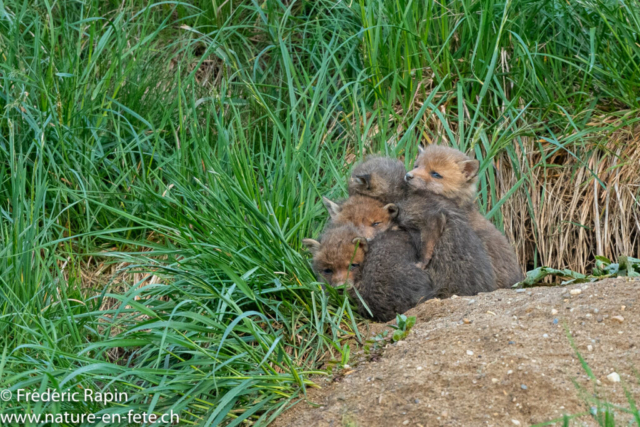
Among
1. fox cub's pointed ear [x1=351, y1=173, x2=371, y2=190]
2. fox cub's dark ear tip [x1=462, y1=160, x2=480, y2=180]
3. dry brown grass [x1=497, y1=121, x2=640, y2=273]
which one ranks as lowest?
dry brown grass [x1=497, y1=121, x2=640, y2=273]

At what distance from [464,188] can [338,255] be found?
4.12 feet

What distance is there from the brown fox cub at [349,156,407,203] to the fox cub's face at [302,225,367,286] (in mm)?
593

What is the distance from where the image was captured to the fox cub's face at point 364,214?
4.96 meters

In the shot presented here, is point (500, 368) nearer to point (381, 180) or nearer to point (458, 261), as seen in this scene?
point (458, 261)

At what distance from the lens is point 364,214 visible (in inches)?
197

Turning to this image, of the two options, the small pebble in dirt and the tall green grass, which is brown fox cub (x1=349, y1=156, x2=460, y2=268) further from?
the small pebble in dirt

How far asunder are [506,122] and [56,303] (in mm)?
3786

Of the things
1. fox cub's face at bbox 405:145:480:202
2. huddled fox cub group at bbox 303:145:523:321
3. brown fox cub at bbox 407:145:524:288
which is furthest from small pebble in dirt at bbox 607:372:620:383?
fox cub's face at bbox 405:145:480:202

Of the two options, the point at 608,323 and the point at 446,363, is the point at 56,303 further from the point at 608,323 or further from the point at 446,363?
the point at 608,323

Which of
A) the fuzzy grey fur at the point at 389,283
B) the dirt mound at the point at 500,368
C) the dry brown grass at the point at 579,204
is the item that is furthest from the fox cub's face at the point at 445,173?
the dirt mound at the point at 500,368

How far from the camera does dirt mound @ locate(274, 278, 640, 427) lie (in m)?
3.17

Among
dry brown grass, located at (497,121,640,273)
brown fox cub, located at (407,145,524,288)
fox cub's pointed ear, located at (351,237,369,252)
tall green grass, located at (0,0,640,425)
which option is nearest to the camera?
tall green grass, located at (0,0,640,425)

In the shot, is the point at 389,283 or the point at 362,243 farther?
the point at 362,243

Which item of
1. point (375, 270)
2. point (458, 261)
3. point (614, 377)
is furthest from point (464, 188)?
point (614, 377)
